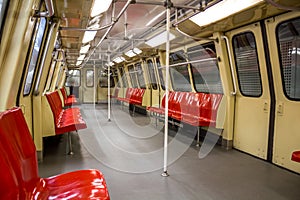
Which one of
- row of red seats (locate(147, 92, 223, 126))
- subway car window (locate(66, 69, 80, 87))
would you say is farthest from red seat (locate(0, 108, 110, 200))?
subway car window (locate(66, 69, 80, 87))

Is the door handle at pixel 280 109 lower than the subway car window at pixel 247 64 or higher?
lower

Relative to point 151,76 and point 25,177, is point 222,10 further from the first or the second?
point 151,76

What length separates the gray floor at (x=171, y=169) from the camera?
2799 mm

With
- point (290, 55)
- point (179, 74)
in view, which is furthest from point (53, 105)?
point (290, 55)

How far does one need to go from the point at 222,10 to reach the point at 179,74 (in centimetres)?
377

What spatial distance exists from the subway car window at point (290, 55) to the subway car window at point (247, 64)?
530mm

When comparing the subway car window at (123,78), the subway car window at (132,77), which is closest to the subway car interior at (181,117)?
the subway car window at (132,77)

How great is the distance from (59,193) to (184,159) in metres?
2.58

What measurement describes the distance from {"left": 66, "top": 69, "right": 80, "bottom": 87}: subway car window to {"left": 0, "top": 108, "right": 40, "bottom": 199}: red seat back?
46.9 ft

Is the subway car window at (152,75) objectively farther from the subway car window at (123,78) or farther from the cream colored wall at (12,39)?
the cream colored wall at (12,39)

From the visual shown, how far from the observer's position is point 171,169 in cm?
356

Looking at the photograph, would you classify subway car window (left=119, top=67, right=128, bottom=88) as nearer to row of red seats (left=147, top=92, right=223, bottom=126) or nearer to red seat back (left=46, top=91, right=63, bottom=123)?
row of red seats (left=147, top=92, right=223, bottom=126)

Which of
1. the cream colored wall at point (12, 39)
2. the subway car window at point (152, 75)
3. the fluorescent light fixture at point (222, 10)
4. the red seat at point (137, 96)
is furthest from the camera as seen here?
the red seat at point (137, 96)

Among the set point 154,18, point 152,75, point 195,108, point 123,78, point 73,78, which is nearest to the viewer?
point 195,108
